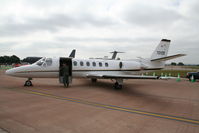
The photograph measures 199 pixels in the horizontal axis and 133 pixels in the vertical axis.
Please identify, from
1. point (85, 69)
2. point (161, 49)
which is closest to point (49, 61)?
point (85, 69)

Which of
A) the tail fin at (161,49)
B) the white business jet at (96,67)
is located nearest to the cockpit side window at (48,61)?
the white business jet at (96,67)

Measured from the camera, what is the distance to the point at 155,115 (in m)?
5.45

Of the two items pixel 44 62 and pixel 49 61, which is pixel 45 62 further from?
pixel 49 61

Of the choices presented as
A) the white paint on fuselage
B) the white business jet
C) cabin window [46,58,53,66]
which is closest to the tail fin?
the white business jet

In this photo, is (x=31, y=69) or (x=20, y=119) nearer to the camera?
(x=20, y=119)

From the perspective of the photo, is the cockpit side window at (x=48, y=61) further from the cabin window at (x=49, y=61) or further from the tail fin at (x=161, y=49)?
the tail fin at (x=161, y=49)

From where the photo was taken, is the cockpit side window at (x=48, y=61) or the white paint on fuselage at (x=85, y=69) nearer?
the white paint on fuselage at (x=85, y=69)

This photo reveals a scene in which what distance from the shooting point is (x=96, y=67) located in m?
13.4

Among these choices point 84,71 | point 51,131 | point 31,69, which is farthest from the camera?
point 84,71

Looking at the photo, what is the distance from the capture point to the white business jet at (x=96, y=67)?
11.0 m

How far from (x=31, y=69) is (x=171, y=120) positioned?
32.8 ft

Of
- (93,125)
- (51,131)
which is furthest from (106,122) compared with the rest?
(51,131)

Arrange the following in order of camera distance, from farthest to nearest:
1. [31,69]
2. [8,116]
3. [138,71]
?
[138,71] → [31,69] → [8,116]

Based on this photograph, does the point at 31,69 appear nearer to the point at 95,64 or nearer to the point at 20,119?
the point at 95,64
